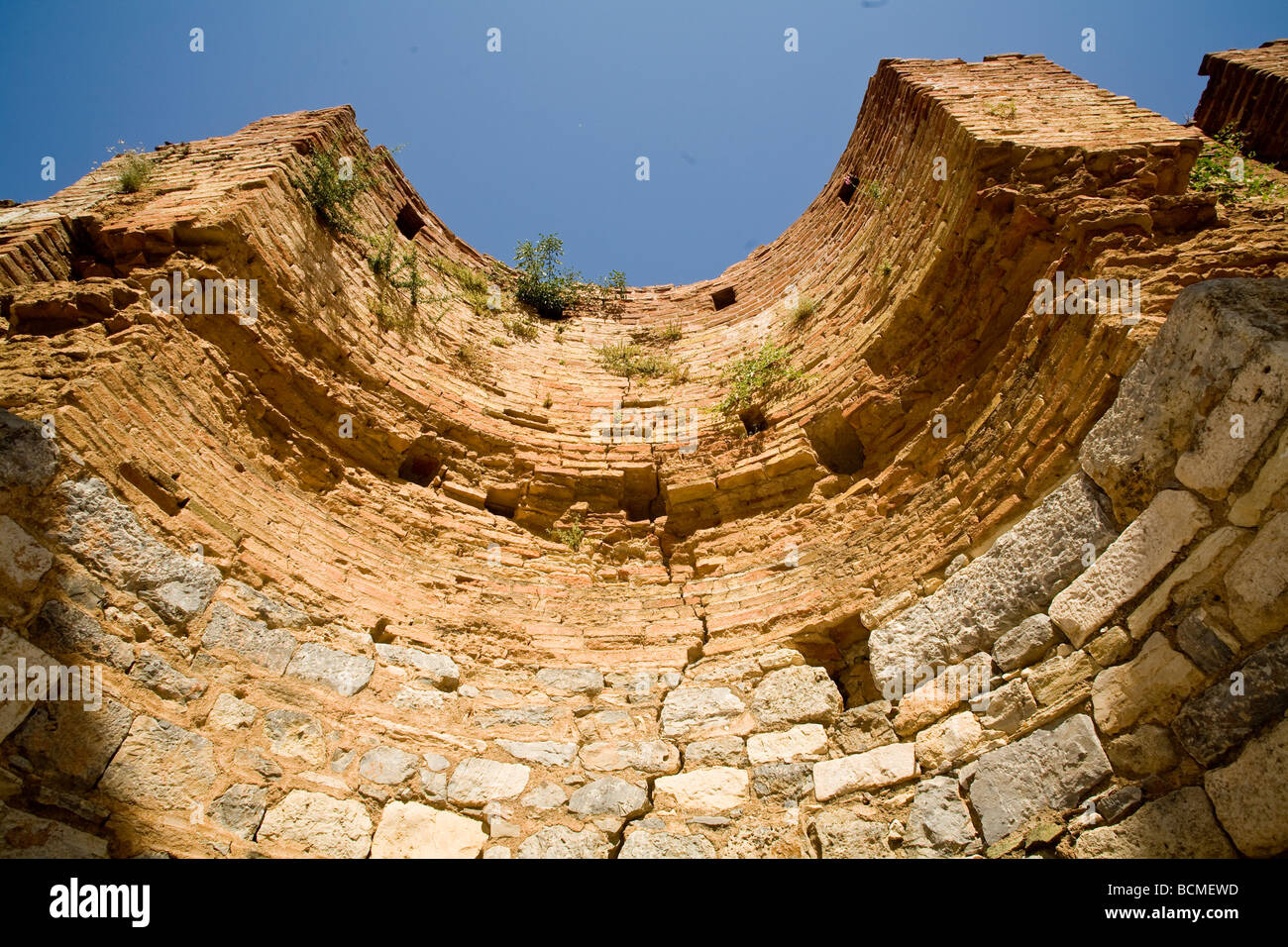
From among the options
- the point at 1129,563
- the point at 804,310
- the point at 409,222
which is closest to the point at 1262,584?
the point at 1129,563

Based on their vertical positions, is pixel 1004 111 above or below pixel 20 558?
above

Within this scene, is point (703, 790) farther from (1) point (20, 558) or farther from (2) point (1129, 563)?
(1) point (20, 558)

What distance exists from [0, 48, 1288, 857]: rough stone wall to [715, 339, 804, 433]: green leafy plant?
0.72 feet

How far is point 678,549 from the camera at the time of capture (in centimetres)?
668

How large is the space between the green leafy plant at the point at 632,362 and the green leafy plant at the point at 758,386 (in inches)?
45.1

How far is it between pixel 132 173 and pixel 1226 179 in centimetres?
936

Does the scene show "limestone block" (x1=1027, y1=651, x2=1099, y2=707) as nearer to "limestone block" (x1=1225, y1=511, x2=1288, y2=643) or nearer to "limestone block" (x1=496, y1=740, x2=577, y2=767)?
"limestone block" (x1=1225, y1=511, x2=1288, y2=643)

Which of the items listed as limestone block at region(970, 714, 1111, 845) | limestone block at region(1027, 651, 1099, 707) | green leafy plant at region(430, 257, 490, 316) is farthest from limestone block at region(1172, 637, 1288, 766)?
green leafy plant at region(430, 257, 490, 316)

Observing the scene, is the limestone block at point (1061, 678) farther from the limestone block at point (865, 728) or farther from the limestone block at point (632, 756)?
the limestone block at point (632, 756)

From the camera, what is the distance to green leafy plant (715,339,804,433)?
760 centimetres

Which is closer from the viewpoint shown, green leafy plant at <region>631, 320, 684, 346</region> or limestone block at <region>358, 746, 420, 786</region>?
limestone block at <region>358, 746, 420, 786</region>

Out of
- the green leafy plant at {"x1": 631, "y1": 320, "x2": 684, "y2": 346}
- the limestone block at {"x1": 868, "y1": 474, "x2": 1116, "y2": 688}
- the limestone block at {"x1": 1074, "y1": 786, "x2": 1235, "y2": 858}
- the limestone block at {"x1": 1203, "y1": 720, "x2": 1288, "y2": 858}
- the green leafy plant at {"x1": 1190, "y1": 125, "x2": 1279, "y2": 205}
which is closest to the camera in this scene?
the limestone block at {"x1": 1203, "y1": 720, "x2": 1288, "y2": 858}

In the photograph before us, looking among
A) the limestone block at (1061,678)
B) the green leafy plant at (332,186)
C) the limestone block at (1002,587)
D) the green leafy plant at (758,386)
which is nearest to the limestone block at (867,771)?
the limestone block at (1002,587)
